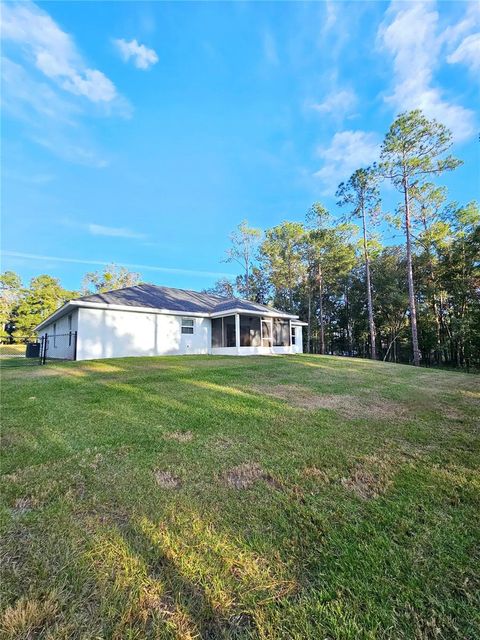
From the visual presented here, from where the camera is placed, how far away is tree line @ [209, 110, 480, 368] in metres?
17.4

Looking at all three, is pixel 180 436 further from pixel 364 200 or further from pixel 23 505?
pixel 364 200

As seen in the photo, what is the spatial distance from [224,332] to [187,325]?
2.04 m

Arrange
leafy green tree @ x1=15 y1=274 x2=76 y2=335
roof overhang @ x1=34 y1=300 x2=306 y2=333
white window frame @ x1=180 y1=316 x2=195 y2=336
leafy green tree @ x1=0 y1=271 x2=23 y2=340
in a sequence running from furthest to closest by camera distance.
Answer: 1. leafy green tree @ x1=0 y1=271 x2=23 y2=340
2. leafy green tree @ x1=15 y1=274 x2=76 y2=335
3. white window frame @ x1=180 y1=316 x2=195 y2=336
4. roof overhang @ x1=34 y1=300 x2=306 y2=333

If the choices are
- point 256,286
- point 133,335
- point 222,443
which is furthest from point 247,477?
point 256,286

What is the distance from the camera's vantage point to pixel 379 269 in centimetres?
2561

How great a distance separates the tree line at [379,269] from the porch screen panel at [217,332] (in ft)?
37.5

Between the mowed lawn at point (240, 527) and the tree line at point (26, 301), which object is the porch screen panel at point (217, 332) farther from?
the tree line at point (26, 301)

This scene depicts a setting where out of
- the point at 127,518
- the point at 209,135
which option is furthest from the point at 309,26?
the point at 127,518

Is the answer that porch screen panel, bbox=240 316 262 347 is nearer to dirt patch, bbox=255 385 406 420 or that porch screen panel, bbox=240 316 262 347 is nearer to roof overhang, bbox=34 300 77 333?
roof overhang, bbox=34 300 77 333

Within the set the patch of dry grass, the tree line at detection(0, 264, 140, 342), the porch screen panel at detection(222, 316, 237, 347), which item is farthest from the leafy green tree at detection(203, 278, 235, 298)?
the patch of dry grass

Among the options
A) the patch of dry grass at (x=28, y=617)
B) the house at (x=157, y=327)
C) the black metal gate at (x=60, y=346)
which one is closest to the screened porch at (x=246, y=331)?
the house at (x=157, y=327)

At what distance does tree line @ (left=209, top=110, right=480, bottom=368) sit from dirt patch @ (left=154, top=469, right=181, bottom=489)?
59.7 feet

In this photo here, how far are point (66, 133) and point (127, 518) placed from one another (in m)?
16.0

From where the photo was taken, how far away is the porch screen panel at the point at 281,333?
16.9m
